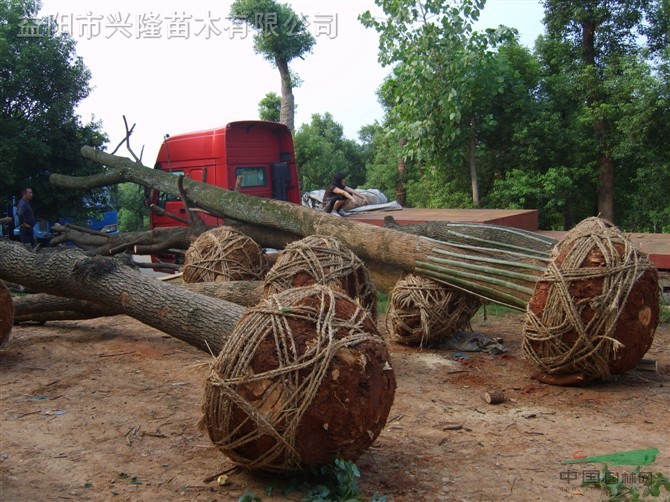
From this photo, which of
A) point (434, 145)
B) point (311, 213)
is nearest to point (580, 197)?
point (434, 145)

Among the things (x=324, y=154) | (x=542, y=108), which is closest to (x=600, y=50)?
(x=542, y=108)

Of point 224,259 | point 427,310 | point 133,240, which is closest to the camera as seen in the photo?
point 427,310

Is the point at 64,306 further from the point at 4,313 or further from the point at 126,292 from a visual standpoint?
the point at 126,292

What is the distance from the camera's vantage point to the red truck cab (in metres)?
12.8

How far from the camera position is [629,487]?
336 centimetres

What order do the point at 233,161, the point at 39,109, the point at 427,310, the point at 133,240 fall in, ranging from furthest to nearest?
the point at 39,109, the point at 233,161, the point at 133,240, the point at 427,310

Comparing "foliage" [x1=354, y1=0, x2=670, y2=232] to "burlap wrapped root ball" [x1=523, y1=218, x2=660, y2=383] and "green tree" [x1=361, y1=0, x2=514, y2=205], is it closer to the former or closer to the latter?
"green tree" [x1=361, y1=0, x2=514, y2=205]

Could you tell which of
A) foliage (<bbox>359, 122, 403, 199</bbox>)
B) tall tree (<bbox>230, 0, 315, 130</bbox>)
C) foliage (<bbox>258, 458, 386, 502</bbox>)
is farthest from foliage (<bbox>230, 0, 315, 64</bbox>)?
foliage (<bbox>258, 458, 386, 502</bbox>)

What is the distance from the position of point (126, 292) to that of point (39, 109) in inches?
467

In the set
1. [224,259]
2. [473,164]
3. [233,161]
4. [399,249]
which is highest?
[473,164]

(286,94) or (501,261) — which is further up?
(286,94)

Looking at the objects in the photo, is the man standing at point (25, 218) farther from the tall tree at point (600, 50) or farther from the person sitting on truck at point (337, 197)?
the tall tree at point (600, 50)

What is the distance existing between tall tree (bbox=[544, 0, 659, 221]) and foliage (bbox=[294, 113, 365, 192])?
24.8 ft

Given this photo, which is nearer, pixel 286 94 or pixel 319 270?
pixel 319 270
